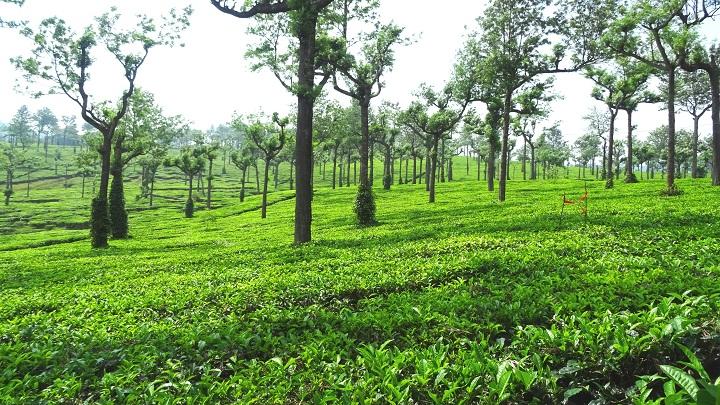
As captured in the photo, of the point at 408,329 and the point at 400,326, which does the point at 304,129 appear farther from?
the point at 408,329

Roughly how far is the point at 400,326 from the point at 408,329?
21cm

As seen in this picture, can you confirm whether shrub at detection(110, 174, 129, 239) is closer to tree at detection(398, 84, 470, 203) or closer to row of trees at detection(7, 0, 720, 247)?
row of trees at detection(7, 0, 720, 247)

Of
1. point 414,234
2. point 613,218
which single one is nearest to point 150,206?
point 414,234

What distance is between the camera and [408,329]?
19.7 ft

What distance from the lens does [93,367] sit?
594 centimetres

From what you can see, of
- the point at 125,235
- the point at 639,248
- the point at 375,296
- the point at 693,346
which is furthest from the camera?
the point at 125,235

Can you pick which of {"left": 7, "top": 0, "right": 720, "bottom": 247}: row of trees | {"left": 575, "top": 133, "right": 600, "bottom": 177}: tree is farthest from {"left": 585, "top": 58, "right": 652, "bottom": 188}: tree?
{"left": 575, "top": 133, "right": 600, "bottom": 177}: tree

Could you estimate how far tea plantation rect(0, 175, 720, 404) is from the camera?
4.17 meters

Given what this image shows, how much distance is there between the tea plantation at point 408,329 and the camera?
417cm

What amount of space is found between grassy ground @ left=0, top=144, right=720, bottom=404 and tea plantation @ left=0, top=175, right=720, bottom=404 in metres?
0.03

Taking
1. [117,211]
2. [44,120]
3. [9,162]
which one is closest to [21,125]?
[44,120]

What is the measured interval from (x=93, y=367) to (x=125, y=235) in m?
36.6

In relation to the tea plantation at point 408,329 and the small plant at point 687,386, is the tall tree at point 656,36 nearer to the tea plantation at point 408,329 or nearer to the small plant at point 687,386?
the tea plantation at point 408,329

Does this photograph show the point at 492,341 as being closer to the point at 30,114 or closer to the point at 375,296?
the point at 375,296
